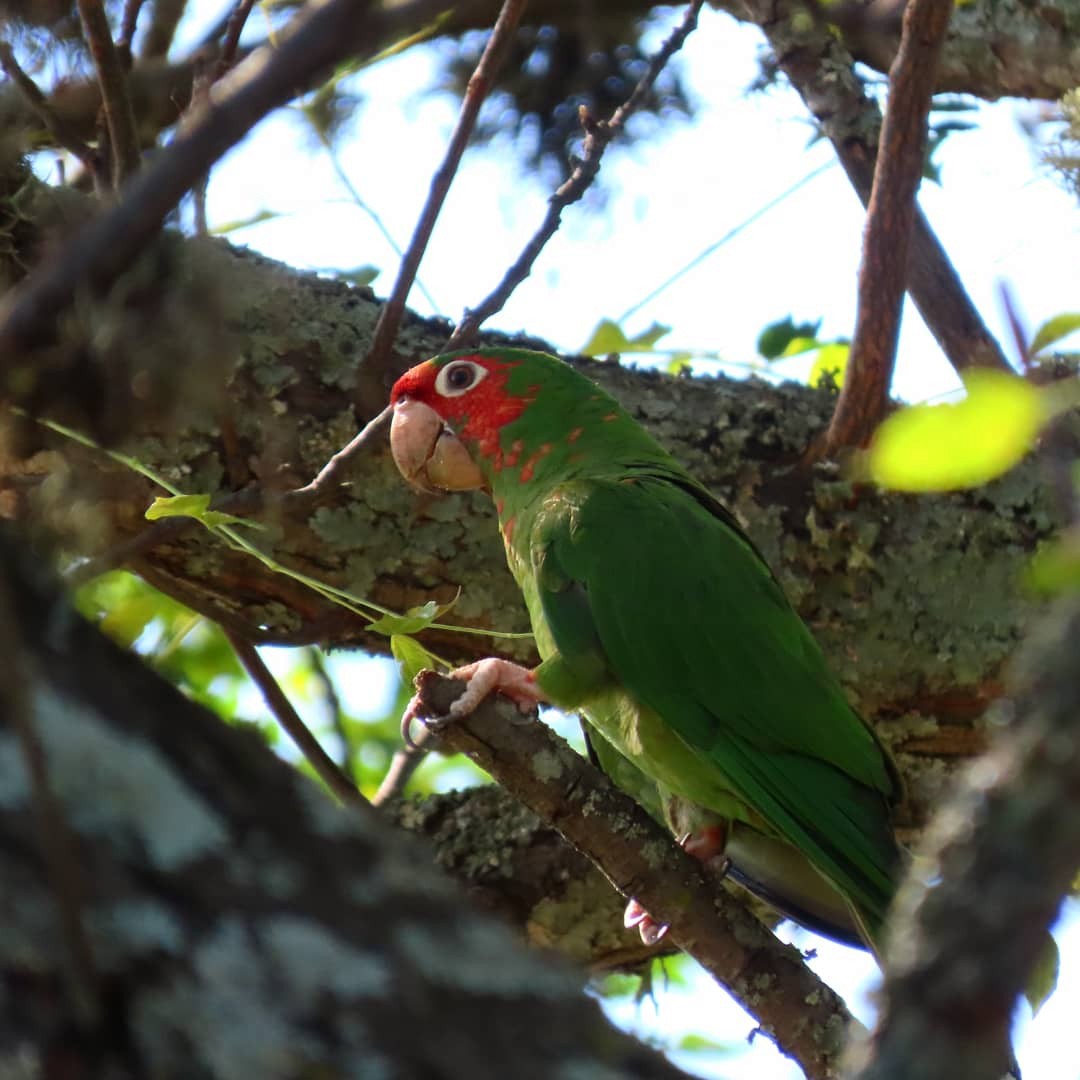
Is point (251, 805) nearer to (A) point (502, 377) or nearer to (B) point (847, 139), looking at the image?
(A) point (502, 377)

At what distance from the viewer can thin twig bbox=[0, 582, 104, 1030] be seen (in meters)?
0.78

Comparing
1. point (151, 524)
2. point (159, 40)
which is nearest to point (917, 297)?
point (151, 524)

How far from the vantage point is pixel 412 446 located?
283 cm

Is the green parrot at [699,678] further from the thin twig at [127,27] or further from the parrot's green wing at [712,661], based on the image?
the thin twig at [127,27]

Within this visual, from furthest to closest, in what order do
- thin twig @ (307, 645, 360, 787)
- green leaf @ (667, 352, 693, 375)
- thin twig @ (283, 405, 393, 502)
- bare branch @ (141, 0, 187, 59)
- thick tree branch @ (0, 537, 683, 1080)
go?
1. bare branch @ (141, 0, 187, 59)
2. thin twig @ (307, 645, 360, 787)
3. green leaf @ (667, 352, 693, 375)
4. thin twig @ (283, 405, 393, 502)
5. thick tree branch @ (0, 537, 683, 1080)

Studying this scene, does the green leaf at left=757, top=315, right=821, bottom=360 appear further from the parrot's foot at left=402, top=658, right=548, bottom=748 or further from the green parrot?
the parrot's foot at left=402, top=658, right=548, bottom=748

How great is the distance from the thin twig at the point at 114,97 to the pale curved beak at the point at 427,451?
677mm

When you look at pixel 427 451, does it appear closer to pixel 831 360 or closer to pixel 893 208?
pixel 893 208

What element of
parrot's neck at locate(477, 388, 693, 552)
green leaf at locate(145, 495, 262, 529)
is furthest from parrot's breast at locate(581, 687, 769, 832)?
green leaf at locate(145, 495, 262, 529)

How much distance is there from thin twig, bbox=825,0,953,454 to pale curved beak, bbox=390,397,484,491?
2.67 ft

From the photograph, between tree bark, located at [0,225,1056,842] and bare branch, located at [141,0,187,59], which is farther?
bare branch, located at [141,0,187,59]

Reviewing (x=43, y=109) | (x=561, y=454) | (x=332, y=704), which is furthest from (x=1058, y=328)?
(x=332, y=704)

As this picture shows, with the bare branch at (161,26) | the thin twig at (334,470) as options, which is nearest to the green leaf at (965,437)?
the thin twig at (334,470)

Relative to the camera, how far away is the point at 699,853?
2816mm
